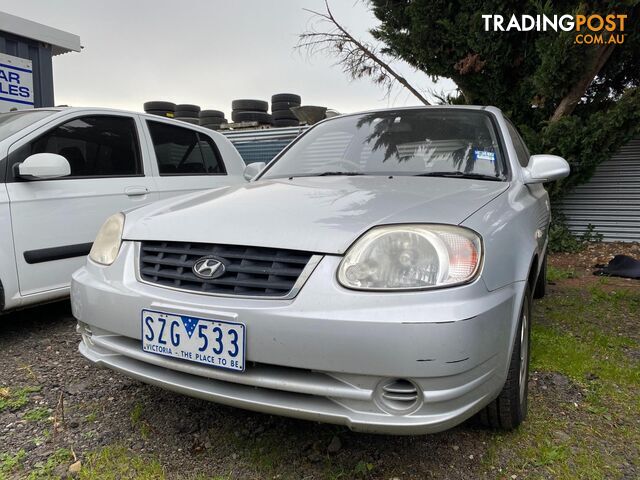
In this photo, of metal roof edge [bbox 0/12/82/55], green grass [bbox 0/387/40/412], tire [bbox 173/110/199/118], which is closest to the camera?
green grass [bbox 0/387/40/412]

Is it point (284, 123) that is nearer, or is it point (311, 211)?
point (311, 211)

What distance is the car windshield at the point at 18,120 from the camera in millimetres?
2850

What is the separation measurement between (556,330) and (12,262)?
340 centimetres

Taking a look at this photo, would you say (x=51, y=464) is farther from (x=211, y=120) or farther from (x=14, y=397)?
(x=211, y=120)

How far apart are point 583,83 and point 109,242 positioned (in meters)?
5.61

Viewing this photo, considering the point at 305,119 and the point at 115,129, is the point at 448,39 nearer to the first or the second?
the point at 305,119

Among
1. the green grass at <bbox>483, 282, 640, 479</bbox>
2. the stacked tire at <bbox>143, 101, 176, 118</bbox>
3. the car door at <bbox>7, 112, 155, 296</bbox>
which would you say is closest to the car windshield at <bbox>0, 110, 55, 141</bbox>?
the car door at <bbox>7, 112, 155, 296</bbox>

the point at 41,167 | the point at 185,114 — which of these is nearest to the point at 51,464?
the point at 41,167

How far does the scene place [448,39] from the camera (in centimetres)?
573

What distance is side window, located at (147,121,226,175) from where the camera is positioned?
365cm

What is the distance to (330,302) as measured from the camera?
4.37ft

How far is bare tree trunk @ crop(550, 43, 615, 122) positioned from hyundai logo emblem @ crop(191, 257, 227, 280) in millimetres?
5252

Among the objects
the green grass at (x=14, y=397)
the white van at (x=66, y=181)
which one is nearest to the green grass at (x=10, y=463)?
the green grass at (x=14, y=397)

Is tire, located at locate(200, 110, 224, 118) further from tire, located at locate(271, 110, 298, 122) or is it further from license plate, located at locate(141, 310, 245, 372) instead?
license plate, located at locate(141, 310, 245, 372)
